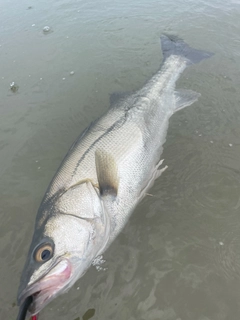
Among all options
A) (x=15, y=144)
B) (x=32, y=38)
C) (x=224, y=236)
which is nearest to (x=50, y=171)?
(x=15, y=144)

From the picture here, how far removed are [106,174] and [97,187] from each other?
175 millimetres

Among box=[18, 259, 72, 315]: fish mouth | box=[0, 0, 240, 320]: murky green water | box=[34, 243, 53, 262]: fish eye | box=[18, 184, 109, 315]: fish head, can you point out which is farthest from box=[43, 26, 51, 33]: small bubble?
box=[18, 259, 72, 315]: fish mouth

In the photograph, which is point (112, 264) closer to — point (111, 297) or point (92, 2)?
point (111, 297)

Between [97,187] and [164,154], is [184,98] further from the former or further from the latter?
[97,187]

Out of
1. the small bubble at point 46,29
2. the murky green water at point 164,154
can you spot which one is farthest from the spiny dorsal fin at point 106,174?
the small bubble at point 46,29

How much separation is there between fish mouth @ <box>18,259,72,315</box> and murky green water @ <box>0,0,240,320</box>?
1.79 feet

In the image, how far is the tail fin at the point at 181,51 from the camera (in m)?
5.31

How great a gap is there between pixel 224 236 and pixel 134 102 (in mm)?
2245

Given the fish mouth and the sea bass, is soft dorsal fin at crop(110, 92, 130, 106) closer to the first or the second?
the sea bass

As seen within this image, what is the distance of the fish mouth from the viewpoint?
2.22 m

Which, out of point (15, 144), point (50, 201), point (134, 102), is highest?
point (134, 102)

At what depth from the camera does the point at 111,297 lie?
9.16 feet

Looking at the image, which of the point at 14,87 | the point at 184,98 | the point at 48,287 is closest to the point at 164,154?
the point at 184,98

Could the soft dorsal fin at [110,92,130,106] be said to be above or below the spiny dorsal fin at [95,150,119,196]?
above
